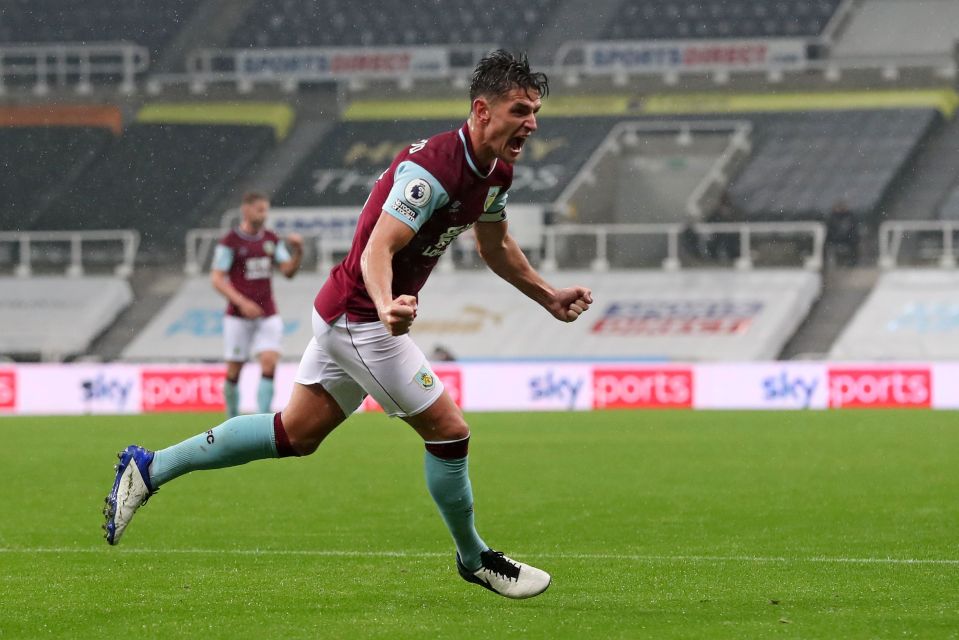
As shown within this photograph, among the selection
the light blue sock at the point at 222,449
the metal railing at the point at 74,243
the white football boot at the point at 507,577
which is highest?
the metal railing at the point at 74,243

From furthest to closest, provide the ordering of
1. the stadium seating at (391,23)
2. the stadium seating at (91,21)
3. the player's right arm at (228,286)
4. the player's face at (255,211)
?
the stadium seating at (91,21)
the stadium seating at (391,23)
the player's face at (255,211)
the player's right arm at (228,286)

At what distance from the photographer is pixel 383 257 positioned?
5566mm

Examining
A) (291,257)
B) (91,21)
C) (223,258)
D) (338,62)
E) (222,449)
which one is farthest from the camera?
(91,21)

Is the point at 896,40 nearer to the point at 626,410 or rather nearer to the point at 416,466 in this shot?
the point at 626,410

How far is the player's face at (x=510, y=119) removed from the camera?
18.7 feet

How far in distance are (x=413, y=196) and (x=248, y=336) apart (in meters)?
9.93

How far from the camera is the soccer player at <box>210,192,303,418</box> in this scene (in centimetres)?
1489

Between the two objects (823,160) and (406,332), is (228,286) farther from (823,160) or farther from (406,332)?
(823,160)

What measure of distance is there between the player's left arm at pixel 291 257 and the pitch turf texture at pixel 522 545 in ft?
5.44

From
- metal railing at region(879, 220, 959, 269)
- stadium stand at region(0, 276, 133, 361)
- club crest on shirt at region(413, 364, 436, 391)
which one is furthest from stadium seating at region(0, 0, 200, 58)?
club crest on shirt at region(413, 364, 436, 391)

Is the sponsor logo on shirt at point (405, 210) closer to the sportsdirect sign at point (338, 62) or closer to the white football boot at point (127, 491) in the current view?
the white football boot at point (127, 491)

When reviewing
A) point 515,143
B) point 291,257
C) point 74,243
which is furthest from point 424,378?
point 74,243

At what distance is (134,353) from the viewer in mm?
29062

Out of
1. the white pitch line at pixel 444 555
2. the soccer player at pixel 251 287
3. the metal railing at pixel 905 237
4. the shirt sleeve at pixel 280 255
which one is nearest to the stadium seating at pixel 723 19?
the metal railing at pixel 905 237
